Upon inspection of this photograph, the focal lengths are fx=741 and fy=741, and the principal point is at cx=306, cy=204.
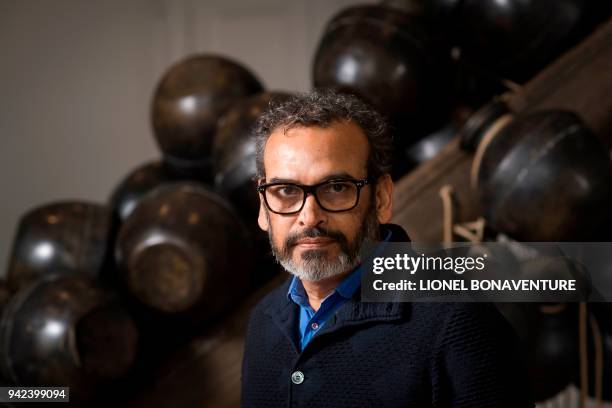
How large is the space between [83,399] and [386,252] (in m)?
1.10

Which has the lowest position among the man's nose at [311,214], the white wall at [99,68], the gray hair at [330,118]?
the man's nose at [311,214]

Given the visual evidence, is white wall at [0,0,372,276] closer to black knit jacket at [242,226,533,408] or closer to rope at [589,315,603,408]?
rope at [589,315,603,408]

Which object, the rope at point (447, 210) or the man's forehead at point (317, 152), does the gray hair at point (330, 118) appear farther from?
the rope at point (447, 210)

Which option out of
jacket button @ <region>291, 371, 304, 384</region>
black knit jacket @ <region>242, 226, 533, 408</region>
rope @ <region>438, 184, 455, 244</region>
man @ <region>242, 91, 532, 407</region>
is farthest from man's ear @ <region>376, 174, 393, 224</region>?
rope @ <region>438, 184, 455, 244</region>

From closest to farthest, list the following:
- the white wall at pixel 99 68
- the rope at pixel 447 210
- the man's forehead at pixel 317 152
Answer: the man's forehead at pixel 317 152, the rope at pixel 447 210, the white wall at pixel 99 68

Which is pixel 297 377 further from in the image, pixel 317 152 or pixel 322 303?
pixel 317 152

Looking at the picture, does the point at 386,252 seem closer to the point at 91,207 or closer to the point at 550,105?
the point at 550,105

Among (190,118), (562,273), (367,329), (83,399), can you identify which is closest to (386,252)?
(367,329)

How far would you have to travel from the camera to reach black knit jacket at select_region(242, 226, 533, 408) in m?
0.86

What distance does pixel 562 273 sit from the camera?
1.04 m

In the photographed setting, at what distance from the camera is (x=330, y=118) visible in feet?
2.81

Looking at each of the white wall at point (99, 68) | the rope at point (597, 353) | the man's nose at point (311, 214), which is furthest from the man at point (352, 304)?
the white wall at point (99, 68)

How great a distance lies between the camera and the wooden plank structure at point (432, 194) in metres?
1.83

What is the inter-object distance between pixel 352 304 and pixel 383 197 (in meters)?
0.14
